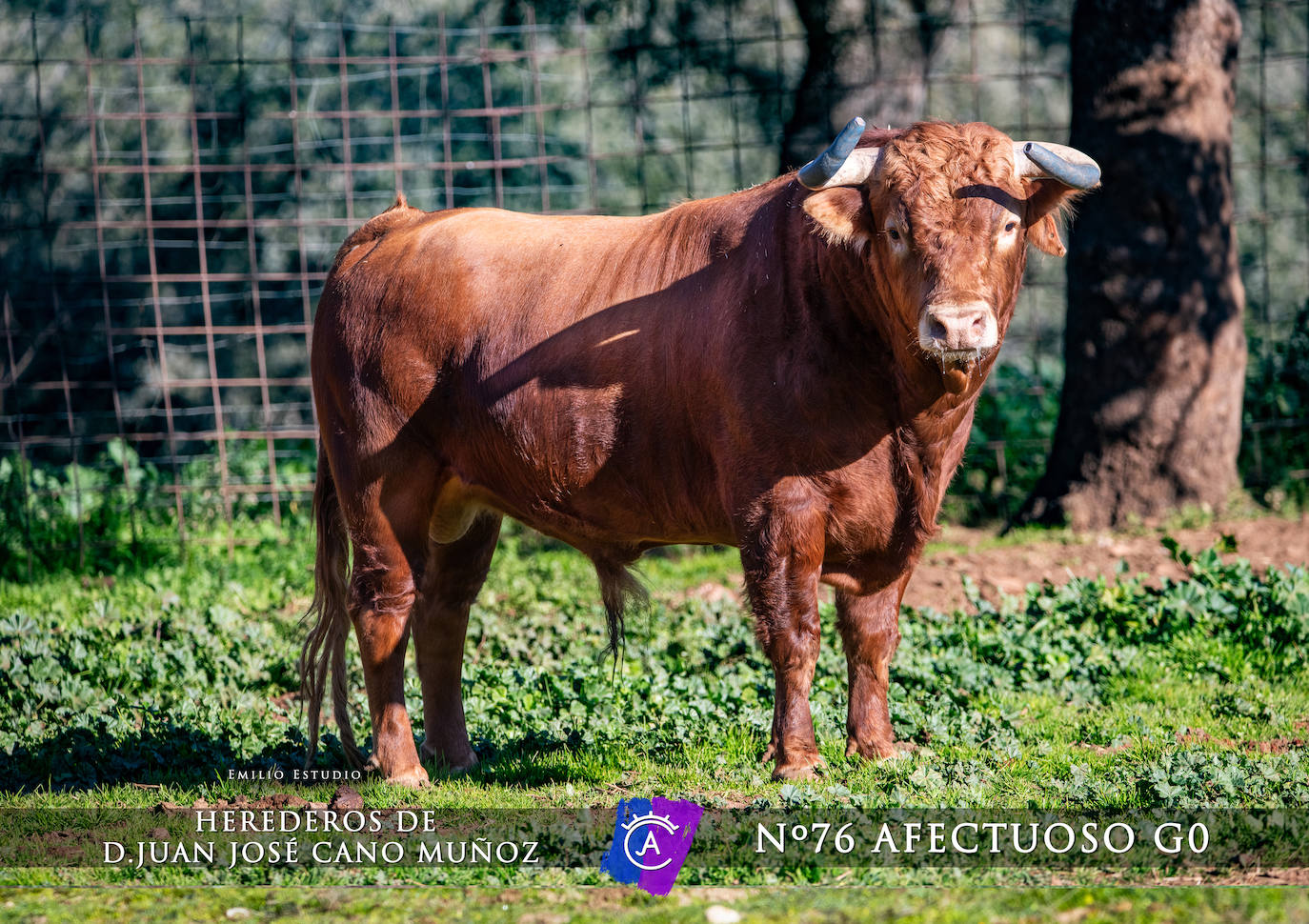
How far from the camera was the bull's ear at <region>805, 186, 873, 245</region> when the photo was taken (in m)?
4.82

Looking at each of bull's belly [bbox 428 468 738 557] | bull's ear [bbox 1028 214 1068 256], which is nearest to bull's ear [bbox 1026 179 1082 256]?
bull's ear [bbox 1028 214 1068 256]

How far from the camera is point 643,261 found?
5527mm

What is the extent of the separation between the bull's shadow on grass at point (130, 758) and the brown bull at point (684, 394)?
0.47 meters

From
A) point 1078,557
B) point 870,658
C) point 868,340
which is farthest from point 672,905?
point 1078,557

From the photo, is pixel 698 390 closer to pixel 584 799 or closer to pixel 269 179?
pixel 584 799

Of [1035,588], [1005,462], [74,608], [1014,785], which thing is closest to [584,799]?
[1014,785]

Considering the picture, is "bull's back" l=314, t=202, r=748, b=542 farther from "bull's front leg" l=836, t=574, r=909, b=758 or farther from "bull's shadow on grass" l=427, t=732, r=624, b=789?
"bull's shadow on grass" l=427, t=732, r=624, b=789

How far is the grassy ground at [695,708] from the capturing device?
473cm

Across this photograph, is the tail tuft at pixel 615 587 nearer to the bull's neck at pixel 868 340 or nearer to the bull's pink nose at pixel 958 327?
the bull's neck at pixel 868 340

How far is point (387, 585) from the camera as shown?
5809 mm

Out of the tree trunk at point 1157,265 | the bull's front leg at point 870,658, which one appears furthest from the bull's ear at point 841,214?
the tree trunk at point 1157,265

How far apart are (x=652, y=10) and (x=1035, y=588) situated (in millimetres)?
7921

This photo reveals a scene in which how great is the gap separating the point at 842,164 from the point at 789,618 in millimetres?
1641

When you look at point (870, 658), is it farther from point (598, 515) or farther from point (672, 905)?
point (672, 905)
